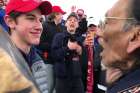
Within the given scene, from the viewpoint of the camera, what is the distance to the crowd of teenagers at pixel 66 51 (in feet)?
3.86

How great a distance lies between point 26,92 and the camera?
1.11 metres

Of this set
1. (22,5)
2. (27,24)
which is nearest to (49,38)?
(27,24)

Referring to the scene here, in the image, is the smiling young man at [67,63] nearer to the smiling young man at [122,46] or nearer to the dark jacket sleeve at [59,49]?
the dark jacket sleeve at [59,49]

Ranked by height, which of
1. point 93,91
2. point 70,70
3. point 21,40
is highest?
point 21,40

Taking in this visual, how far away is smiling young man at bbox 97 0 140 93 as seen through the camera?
1557 mm

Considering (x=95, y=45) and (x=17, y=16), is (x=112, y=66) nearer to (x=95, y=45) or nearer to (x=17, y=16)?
(x=17, y=16)

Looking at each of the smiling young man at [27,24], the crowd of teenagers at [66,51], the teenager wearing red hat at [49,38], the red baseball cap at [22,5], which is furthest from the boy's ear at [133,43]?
the teenager wearing red hat at [49,38]

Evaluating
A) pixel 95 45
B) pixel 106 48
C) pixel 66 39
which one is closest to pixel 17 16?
pixel 106 48

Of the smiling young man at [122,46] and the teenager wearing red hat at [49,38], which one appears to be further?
the teenager wearing red hat at [49,38]

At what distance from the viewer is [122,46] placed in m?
1.60

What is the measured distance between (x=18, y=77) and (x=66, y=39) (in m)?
4.48

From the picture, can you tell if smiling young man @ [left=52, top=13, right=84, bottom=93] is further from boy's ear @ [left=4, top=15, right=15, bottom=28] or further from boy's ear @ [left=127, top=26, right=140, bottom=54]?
boy's ear @ [left=127, top=26, right=140, bottom=54]

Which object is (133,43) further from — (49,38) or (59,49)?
(49,38)

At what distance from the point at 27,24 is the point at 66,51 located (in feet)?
7.52
